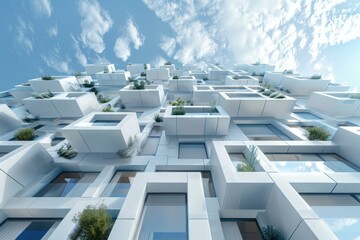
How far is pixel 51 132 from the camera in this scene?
1028 cm

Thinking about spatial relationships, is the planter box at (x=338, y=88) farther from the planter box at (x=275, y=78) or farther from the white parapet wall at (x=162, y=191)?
the white parapet wall at (x=162, y=191)

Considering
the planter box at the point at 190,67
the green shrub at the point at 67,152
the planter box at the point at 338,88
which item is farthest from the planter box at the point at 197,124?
the planter box at the point at 190,67

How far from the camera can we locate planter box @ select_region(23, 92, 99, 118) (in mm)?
11336

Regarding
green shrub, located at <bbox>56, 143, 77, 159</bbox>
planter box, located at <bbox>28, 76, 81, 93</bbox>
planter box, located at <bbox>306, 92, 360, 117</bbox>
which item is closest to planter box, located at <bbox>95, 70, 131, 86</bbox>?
planter box, located at <bbox>28, 76, 81, 93</bbox>

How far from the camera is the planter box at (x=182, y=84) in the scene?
18156mm

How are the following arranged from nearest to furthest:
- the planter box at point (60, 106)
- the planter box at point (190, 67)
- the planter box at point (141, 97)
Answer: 1. the planter box at point (60, 106)
2. the planter box at point (141, 97)
3. the planter box at point (190, 67)

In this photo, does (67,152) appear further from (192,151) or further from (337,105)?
(337,105)

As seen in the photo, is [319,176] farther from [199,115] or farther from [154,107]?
[154,107]

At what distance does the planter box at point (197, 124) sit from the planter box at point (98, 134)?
8.22 ft

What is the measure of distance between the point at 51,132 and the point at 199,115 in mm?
11003

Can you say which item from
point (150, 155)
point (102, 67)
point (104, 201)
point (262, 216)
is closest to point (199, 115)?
point (150, 155)

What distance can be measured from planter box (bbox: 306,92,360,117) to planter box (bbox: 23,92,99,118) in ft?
69.3

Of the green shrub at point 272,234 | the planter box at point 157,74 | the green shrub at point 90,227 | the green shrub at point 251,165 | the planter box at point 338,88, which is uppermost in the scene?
the planter box at point 157,74

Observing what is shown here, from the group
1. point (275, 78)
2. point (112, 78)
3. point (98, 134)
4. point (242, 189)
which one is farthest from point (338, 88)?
point (112, 78)
